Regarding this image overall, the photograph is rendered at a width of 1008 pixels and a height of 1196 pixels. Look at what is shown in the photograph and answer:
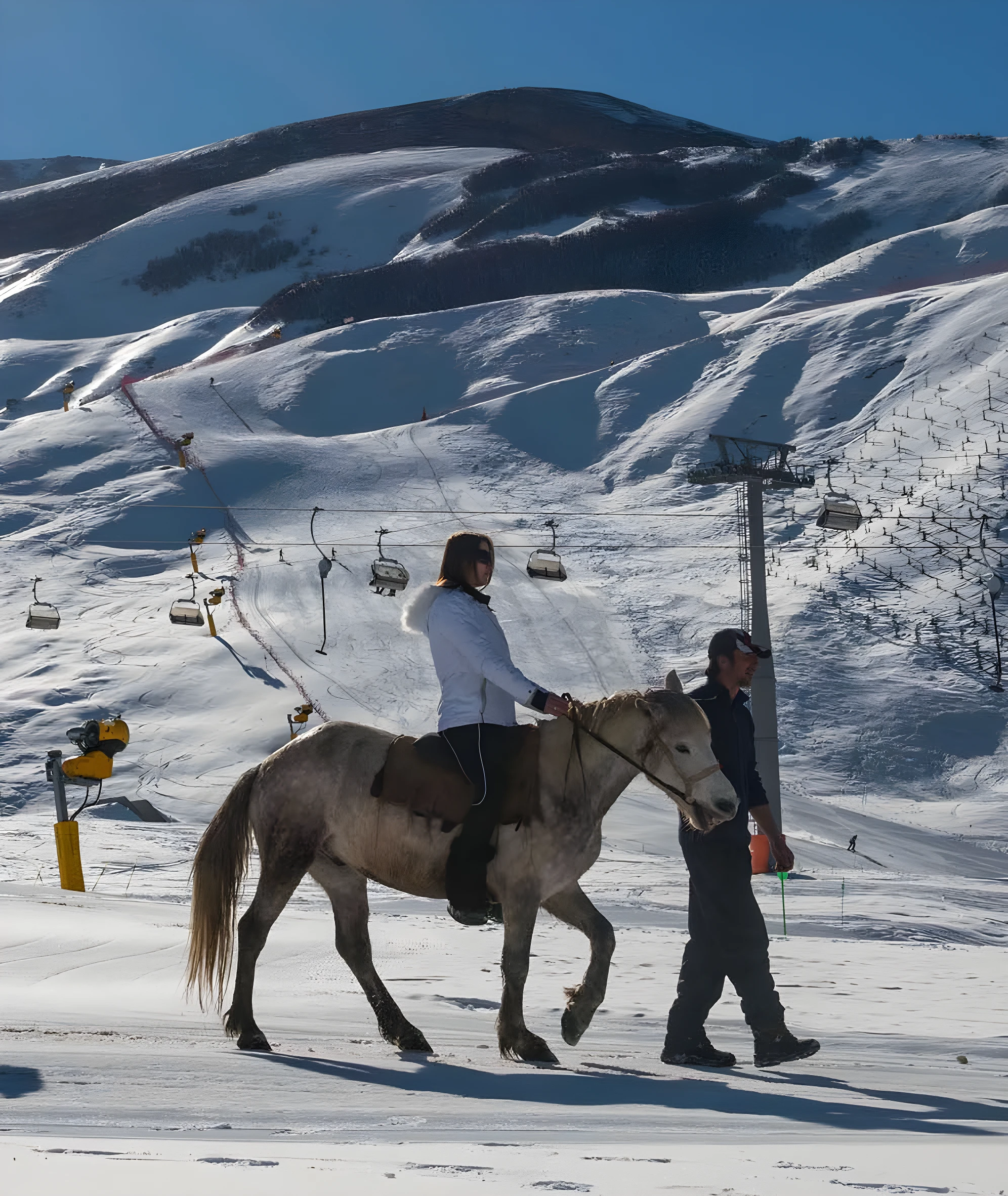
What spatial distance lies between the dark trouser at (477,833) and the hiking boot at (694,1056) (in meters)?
1.06

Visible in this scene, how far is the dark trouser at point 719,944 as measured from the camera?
235 inches

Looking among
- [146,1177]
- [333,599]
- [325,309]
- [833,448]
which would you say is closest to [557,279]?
[325,309]

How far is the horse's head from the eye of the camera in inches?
219

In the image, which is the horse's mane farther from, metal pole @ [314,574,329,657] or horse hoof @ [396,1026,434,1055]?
metal pole @ [314,574,329,657]

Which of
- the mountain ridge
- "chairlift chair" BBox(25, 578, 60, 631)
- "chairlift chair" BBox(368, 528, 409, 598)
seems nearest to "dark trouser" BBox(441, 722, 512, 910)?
"chairlift chair" BBox(368, 528, 409, 598)

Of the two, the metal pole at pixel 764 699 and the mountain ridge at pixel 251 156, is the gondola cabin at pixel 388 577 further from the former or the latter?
the mountain ridge at pixel 251 156

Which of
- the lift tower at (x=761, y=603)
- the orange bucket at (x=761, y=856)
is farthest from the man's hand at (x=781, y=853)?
the lift tower at (x=761, y=603)

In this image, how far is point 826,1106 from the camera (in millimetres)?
4551

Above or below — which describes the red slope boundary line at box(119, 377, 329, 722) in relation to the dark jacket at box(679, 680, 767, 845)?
above

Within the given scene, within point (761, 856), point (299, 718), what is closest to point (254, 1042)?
point (761, 856)

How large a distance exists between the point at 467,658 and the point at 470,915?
1093 millimetres

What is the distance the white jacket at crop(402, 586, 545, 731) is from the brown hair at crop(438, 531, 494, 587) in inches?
1.8

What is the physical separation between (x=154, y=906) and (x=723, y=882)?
24.2ft

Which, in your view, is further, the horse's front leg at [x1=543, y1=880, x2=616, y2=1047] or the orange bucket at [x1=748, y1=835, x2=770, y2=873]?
the orange bucket at [x1=748, y1=835, x2=770, y2=873]
